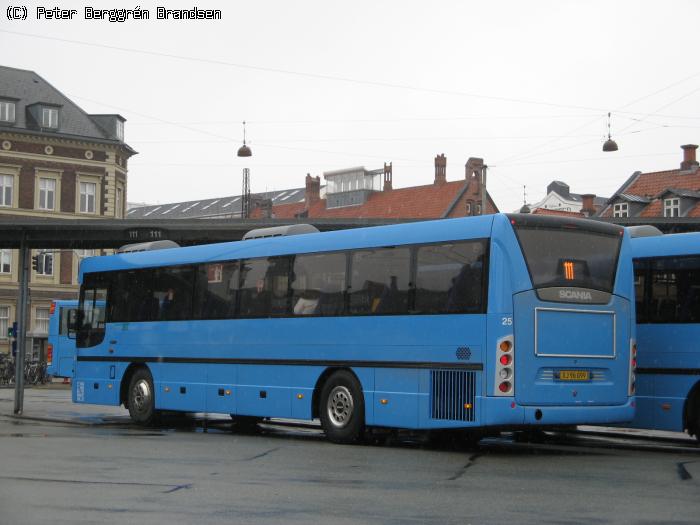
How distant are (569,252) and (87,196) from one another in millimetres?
57929

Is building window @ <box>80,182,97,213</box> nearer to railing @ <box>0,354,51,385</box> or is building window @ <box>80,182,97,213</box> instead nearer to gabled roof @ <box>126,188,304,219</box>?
railing @ <box>0,354,51,385</box>

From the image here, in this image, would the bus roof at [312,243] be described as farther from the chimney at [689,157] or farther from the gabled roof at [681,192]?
the chimney at [689,157]

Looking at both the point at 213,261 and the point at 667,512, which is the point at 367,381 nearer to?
the point at 213,261

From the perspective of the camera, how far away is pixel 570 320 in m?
15.4

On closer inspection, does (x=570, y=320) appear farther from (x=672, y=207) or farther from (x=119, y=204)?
(x=119, y=204)

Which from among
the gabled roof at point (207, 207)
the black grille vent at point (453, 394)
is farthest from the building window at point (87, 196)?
the black grille vent at point (453, 394)

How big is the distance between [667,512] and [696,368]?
660 centimetres

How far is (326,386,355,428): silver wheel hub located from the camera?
17031mm

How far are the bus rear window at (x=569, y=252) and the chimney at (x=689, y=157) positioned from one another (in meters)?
59.1

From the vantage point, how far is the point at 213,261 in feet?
66.2

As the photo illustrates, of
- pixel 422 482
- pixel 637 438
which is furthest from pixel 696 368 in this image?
pixel 422 482

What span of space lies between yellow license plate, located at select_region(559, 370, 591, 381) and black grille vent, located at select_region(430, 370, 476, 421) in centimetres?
110

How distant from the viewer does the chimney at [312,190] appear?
360ft

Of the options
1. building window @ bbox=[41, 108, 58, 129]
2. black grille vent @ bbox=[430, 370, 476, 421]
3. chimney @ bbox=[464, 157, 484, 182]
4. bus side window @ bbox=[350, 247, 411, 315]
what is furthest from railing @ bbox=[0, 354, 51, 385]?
chimney @ bbox=[464, 157, 484, 182]
